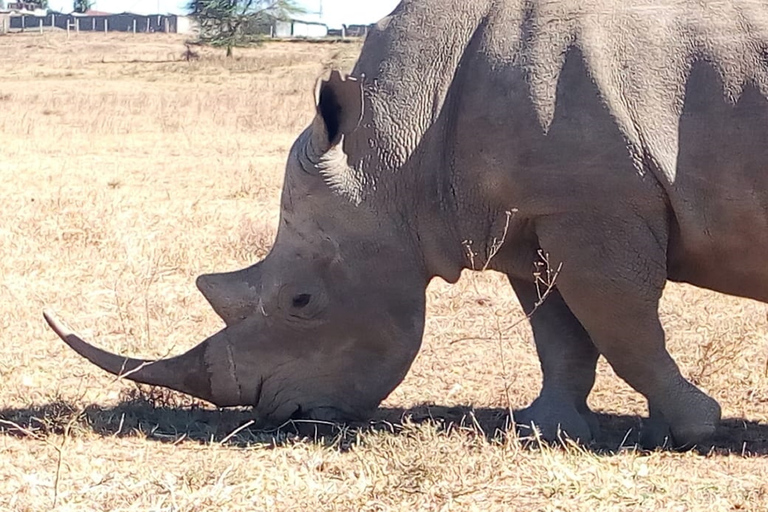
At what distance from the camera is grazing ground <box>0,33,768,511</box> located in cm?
440

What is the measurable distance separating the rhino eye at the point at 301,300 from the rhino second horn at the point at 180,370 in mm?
365

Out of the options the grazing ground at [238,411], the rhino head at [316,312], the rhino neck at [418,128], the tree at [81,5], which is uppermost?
the rhino neck at [418,128]

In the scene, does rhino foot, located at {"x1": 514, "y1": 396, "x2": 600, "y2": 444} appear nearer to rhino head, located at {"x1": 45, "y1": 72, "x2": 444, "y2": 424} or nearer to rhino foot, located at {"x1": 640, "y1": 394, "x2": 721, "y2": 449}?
rhino foot, located at {"x1": 640, "y1": 394, "x2": 721, "y2": 449}

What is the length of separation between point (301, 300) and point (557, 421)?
3.88 ft

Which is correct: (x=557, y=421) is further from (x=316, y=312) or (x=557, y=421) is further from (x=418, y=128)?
(x=418, y=128)

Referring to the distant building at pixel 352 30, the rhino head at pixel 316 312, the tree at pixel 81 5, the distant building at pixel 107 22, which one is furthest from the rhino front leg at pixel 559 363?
the tree at pixel 81 5

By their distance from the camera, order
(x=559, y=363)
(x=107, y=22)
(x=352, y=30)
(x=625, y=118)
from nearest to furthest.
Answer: (x=625, y=118) < (x=559, y=363) < (x=352, y=30) < (x=107, y=22)

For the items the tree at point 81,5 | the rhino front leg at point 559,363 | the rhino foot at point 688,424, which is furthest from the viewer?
the tree at point 81,5

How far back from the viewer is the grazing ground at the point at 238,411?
4402 mm

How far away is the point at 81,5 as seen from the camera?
316 feet

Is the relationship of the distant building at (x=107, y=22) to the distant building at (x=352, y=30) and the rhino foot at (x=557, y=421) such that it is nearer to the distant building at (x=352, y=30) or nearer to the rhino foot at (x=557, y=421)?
the distant building at (x=352, y=30)

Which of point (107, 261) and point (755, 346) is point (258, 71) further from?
point (755, 346)

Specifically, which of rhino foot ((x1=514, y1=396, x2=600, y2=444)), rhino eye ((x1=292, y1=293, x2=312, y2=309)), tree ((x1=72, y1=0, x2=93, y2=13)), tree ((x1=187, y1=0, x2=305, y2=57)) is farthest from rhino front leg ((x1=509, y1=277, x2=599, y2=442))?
tree ((x1=72, y1=0, x2=93, y2=13))

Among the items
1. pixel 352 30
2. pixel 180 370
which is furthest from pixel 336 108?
pixel 352 30
